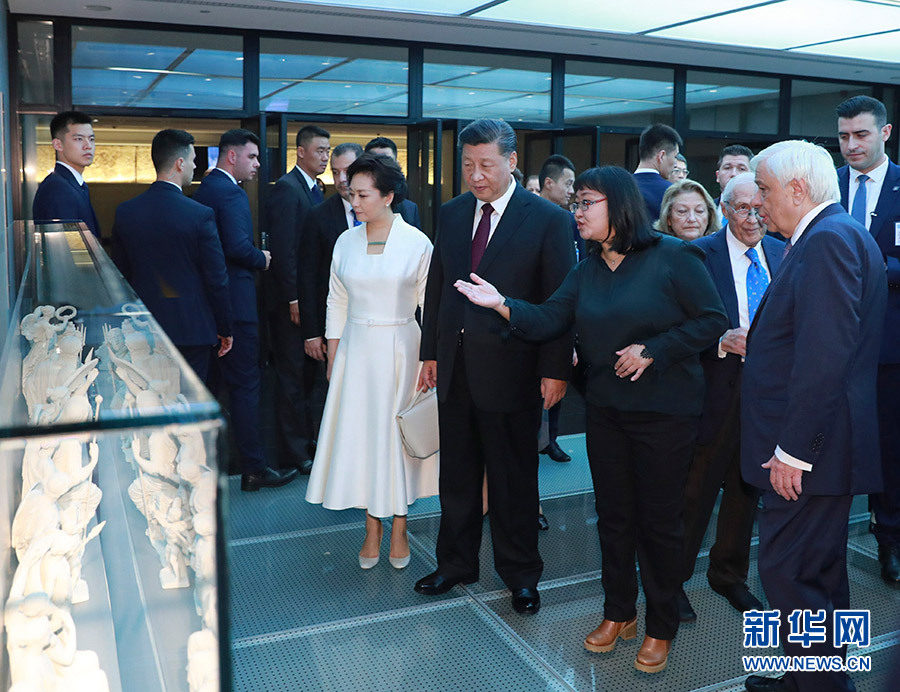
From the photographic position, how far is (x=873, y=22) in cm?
674

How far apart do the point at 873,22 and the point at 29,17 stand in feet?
21.2

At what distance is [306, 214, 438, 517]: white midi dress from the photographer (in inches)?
140

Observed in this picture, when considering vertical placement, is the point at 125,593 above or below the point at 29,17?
below

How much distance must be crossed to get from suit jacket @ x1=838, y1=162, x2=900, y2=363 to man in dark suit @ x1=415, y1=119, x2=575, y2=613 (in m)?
1.51

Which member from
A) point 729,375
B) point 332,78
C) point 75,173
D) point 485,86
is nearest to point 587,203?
point 729,375

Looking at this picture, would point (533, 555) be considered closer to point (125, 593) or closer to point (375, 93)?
point (125, 593)

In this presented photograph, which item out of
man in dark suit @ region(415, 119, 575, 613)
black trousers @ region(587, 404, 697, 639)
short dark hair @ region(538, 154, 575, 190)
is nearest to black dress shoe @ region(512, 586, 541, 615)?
man in dark suit @ region(415, 119, 575, 613)

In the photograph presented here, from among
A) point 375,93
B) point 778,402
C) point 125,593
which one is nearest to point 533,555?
point 778,402

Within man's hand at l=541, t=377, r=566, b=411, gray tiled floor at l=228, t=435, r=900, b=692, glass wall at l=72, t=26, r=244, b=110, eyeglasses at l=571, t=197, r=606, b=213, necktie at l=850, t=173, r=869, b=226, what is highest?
glass wall at l=72, t=26, r=244, b=110

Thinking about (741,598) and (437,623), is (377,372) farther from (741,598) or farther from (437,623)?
(741,598)

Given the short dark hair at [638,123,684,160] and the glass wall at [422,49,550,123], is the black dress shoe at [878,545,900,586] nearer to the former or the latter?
the short dark hair at [638,123,684,160]

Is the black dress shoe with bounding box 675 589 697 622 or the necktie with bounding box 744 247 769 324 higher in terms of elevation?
the necktie with bounding box 744 247 769 324

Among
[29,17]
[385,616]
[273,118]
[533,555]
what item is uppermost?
[29,17]

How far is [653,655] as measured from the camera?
2836mm
